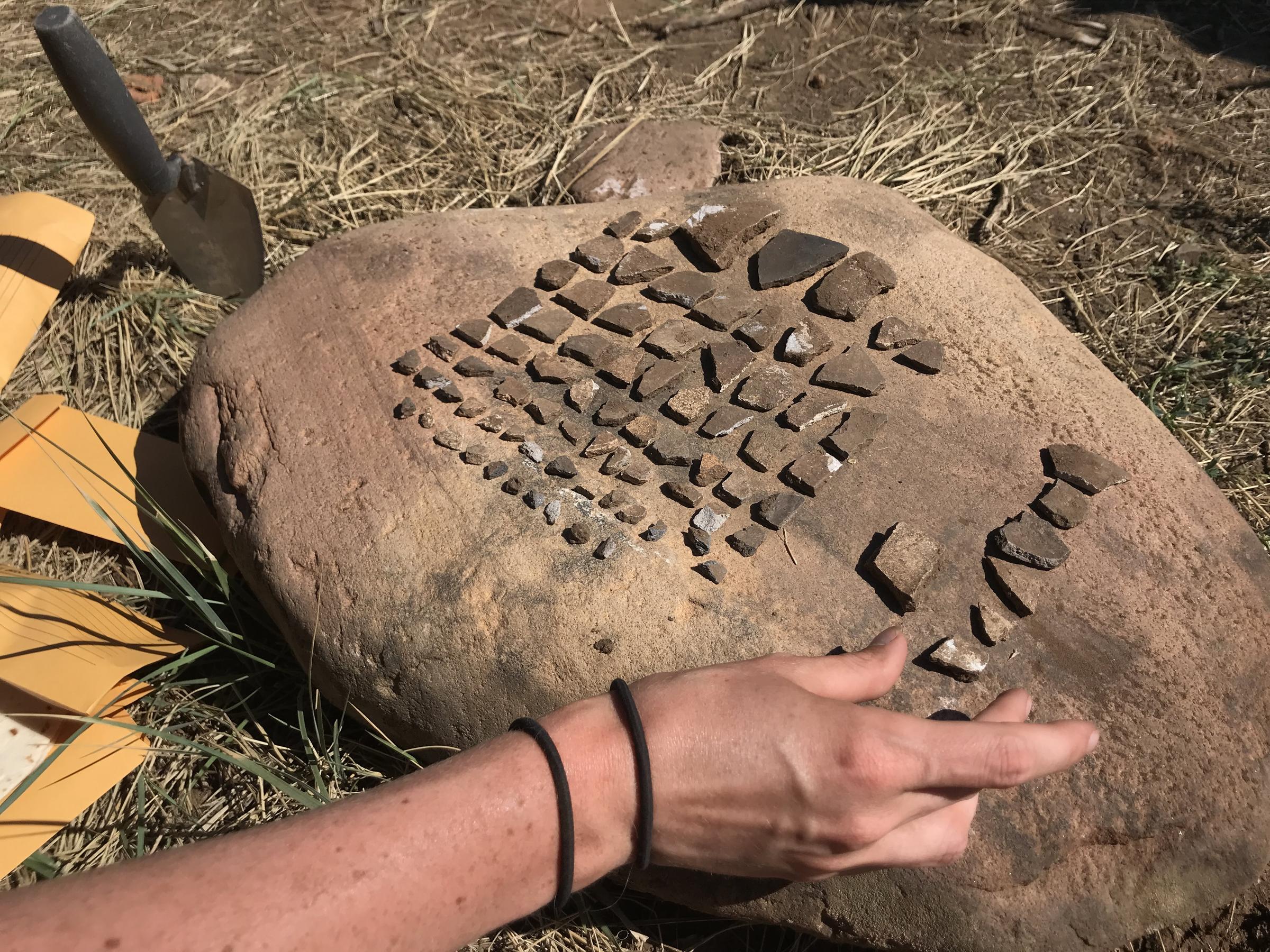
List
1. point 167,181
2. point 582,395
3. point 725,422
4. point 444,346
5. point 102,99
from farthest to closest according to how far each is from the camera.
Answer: point 167,181, point 102,99, point 444,346, point 582,395, point 725,422

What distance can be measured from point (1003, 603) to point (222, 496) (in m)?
1.73

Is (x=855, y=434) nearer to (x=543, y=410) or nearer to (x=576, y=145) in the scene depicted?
(x=543, y=410)

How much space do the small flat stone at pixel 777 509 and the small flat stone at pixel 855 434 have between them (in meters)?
0.15

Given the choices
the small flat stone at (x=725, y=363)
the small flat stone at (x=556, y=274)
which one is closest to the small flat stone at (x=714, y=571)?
the small flat stone at (x=725, y=363)

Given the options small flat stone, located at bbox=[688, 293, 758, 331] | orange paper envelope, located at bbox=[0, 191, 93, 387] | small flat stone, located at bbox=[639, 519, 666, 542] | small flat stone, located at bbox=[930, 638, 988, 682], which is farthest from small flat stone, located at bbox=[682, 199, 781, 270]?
orange paper envelope, located at bbox=[0, 191, 93, 387]

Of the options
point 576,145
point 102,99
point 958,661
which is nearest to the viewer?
point 958,661

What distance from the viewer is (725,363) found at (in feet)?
7.18

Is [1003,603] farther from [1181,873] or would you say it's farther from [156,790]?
[156,790]

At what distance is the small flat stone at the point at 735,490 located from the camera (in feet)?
6.48

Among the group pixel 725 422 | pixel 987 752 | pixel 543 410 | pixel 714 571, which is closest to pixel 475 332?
→ pixel 543 410

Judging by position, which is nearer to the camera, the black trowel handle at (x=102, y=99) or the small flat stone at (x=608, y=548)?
the small flat stone at (x=608, y=548)

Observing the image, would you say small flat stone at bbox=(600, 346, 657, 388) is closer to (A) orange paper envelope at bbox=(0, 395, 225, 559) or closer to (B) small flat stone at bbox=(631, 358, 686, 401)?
(B) small flat stone at bbox=(631, 358, 686, 401)

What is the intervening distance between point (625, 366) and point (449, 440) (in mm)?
433

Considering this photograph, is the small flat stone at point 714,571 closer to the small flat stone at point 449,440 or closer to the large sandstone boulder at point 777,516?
the large sandstone boulder at point 777,516
